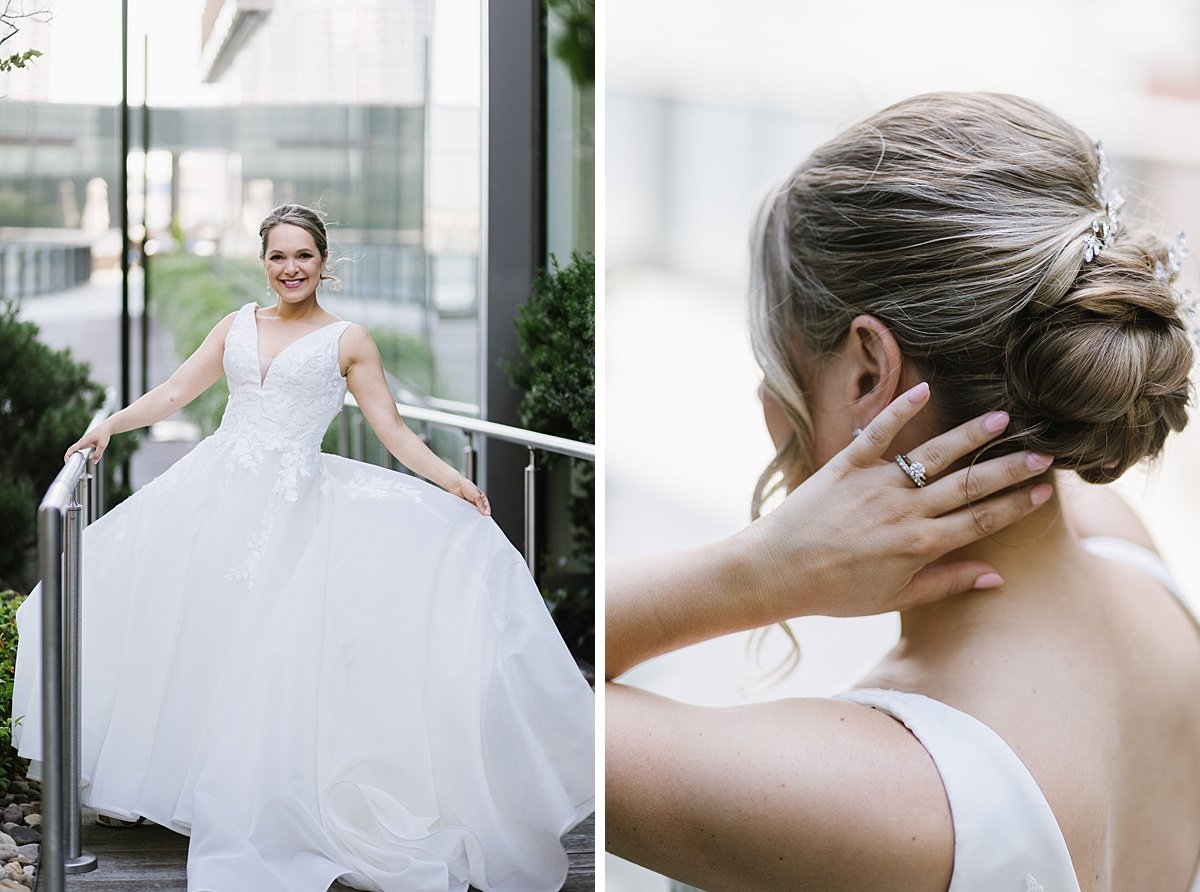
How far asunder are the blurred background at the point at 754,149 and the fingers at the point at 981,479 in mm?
269

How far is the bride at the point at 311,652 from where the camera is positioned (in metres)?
2.06

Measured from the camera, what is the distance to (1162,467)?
195cm

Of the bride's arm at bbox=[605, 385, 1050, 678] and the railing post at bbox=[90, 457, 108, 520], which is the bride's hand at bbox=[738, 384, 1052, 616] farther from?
the railing post at bbox=[90, 457, 108, 520]

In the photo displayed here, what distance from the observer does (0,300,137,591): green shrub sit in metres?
3.02

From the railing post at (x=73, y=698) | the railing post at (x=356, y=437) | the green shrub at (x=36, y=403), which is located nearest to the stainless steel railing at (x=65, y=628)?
the railing post at (x=73, y=698)

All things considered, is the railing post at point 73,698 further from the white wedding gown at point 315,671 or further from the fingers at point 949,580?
the fingers at point 949,580

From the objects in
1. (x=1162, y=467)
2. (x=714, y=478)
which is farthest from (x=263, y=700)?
(x=1162, y=467)

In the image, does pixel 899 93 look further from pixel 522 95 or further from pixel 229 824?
pixel 229 824

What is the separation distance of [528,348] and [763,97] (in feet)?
4.34

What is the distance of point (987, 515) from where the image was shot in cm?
180

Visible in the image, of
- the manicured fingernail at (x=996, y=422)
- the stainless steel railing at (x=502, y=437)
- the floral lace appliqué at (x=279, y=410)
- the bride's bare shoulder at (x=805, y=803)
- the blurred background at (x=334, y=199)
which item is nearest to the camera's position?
the bride's bare shoulder at (x=805, y=803)

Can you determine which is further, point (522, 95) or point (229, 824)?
point (522, 95)

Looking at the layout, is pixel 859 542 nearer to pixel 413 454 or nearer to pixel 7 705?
pixel 413 454

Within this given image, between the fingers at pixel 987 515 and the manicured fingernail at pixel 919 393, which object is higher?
the manicured fingernail at pixel 919 393
